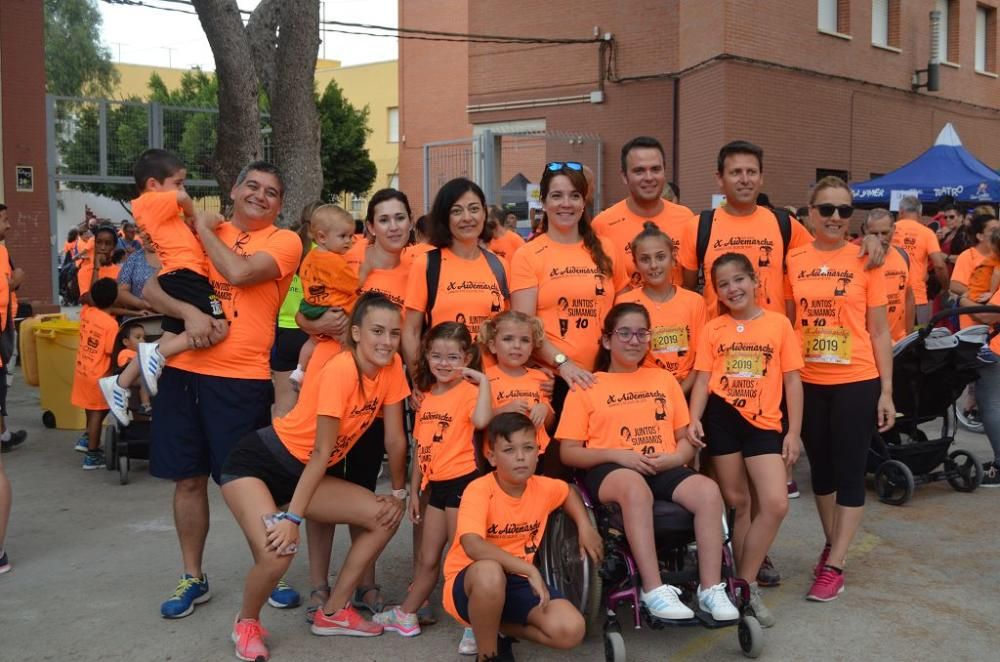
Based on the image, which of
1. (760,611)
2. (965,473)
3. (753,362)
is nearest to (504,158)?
(965,473)

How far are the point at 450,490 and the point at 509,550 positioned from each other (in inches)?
17.2

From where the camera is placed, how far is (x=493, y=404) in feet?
14.1

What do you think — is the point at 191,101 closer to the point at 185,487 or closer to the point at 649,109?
the point at 649,109

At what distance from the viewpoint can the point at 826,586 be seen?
459 centimetres

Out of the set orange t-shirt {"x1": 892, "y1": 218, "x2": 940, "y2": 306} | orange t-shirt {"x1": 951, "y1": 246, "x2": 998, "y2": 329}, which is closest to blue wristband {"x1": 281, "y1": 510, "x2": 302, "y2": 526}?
orange t-shirt {"x1": 951, "y1": 246, "x2": 998, "y2": 329}

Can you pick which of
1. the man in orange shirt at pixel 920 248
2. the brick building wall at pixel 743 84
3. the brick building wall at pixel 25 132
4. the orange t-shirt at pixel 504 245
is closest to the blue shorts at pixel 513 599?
the orange t-shirt at pixel 504 245

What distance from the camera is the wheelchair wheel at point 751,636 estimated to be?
3.89 metres

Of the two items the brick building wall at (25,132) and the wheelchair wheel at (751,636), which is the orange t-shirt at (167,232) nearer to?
the wheelchair wheel at (751,636)

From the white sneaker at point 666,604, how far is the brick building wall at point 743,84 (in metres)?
14.0

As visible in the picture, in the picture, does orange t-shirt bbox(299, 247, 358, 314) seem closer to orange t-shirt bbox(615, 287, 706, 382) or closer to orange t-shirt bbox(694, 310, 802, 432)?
orange t-shirt bbox(615, 287, 706, 382)

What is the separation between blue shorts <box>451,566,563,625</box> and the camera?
3748 millimetres

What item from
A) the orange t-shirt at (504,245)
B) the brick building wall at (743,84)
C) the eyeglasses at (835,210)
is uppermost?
the brick building wall at (743,84)

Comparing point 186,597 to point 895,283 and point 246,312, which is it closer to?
point 246,312

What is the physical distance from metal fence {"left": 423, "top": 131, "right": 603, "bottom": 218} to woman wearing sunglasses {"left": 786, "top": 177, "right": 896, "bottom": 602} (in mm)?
11240
